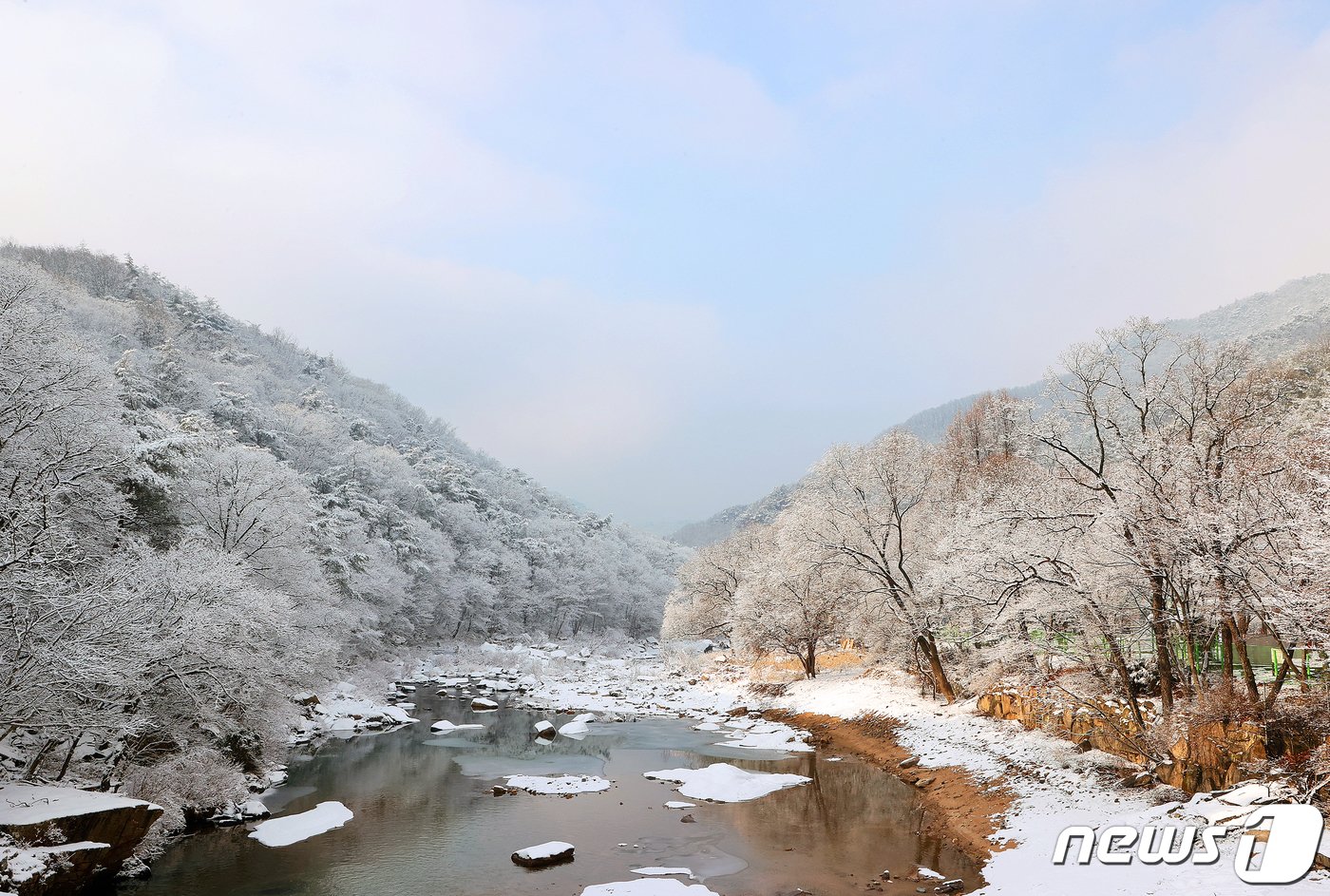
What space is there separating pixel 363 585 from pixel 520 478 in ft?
287

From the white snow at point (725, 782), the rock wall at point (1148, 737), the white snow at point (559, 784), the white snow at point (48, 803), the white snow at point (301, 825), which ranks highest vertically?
the white snow at point (48, 803)

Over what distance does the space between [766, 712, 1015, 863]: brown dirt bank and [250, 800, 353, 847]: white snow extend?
1426 centimetres

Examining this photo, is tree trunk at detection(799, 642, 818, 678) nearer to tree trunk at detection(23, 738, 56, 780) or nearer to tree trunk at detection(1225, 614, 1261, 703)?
tree trunk at detection(1225, 614, 1261, 703)

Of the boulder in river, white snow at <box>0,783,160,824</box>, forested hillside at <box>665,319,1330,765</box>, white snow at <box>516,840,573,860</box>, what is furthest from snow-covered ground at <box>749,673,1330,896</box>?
white snow at <box>0,783,160,824</box>

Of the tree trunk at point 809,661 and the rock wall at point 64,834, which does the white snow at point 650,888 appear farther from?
the tree trunk at point 809,661

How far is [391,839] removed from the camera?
627 inches

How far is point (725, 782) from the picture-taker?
2038 centimetres

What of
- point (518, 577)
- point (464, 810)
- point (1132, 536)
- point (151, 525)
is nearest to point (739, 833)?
point (464, 810)

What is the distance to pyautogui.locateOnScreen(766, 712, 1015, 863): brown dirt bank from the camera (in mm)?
15461

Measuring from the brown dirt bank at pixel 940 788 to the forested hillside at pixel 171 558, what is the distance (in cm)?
1680

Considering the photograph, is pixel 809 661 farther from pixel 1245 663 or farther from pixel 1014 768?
pixel 1245 663

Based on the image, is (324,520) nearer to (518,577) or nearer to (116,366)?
(116,366)

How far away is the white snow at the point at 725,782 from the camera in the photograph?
765 inches

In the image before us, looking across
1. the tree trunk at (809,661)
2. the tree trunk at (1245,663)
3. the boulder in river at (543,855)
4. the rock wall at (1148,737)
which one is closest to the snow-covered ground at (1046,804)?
the rock wall at (1148,737)
